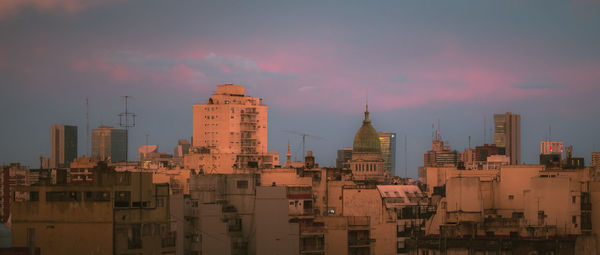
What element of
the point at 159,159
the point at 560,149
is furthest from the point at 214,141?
the point at 560,149

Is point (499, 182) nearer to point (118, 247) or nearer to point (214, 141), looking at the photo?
point (118, 247)

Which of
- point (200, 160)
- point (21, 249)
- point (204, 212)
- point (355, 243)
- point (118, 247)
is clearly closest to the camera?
point (21, 249)

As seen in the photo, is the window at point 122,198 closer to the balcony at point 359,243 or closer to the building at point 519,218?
the building at point 519,218

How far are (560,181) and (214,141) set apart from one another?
281ft

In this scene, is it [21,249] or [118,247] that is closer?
[21,249]

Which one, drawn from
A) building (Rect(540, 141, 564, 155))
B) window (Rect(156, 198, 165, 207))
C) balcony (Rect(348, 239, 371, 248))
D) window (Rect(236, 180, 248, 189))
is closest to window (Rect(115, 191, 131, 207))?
window (Rect(156, 198, 165, 207))

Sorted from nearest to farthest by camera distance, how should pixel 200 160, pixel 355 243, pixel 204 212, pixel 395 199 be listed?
pixel 204 212 < pixel 355 243 < pixel 395 199 < pixel 200 160

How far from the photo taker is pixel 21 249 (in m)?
52.2

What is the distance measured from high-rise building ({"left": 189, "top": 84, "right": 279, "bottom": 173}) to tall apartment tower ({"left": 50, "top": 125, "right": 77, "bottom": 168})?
23.1 metres

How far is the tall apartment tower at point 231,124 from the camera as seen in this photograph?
526 feet

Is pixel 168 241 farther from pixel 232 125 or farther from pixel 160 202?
pixel 232 125

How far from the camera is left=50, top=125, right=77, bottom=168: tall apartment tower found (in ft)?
573

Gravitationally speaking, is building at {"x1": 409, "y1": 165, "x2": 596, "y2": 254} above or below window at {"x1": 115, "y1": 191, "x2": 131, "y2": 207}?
below

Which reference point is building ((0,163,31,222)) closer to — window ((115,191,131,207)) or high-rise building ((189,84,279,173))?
high-rise building ((189,84,279,173))
